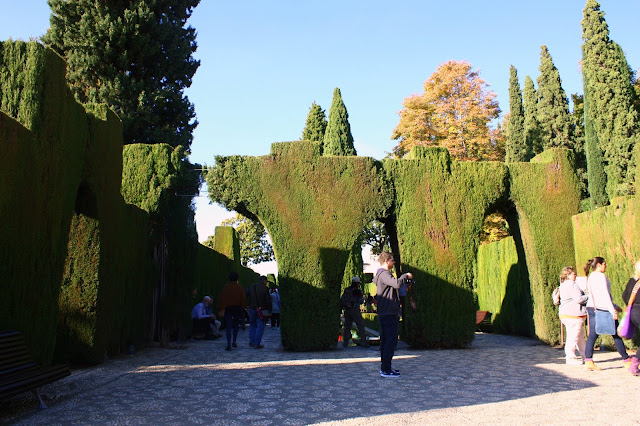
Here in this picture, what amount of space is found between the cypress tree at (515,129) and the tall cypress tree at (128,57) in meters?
17.5

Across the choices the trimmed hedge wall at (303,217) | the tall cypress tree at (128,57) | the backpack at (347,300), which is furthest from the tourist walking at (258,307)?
the tall cypress tree at (128,57)

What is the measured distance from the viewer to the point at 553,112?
25.4 m

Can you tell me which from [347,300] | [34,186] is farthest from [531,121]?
[34,186]

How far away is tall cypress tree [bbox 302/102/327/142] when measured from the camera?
1309 inches

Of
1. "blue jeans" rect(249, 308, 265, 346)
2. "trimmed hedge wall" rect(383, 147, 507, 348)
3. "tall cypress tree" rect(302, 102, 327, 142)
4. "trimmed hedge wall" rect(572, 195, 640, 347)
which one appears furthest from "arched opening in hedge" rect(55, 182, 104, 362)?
"tall cypress tree" rect(302, 102, 327, 142)

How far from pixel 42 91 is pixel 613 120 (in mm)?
19490

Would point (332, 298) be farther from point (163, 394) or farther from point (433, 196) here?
point (163, 394)

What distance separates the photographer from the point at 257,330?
1258 centimetres

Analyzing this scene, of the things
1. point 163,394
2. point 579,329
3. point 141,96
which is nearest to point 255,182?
point 163,394

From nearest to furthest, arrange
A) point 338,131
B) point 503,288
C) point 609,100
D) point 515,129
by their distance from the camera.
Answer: point 503,288 < point 609,100 < point 338,131 < point 515,129

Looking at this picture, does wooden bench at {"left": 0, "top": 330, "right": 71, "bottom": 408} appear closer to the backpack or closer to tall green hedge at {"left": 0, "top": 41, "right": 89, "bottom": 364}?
tall green hedge at {"left": 0, "top": 41, "right": 89, "bottom": 364}

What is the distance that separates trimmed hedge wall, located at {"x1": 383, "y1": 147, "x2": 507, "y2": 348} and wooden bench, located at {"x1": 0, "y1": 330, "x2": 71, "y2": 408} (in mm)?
8158

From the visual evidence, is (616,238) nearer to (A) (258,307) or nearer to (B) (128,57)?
(A) (258,307)

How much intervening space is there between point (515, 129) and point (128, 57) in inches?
792
